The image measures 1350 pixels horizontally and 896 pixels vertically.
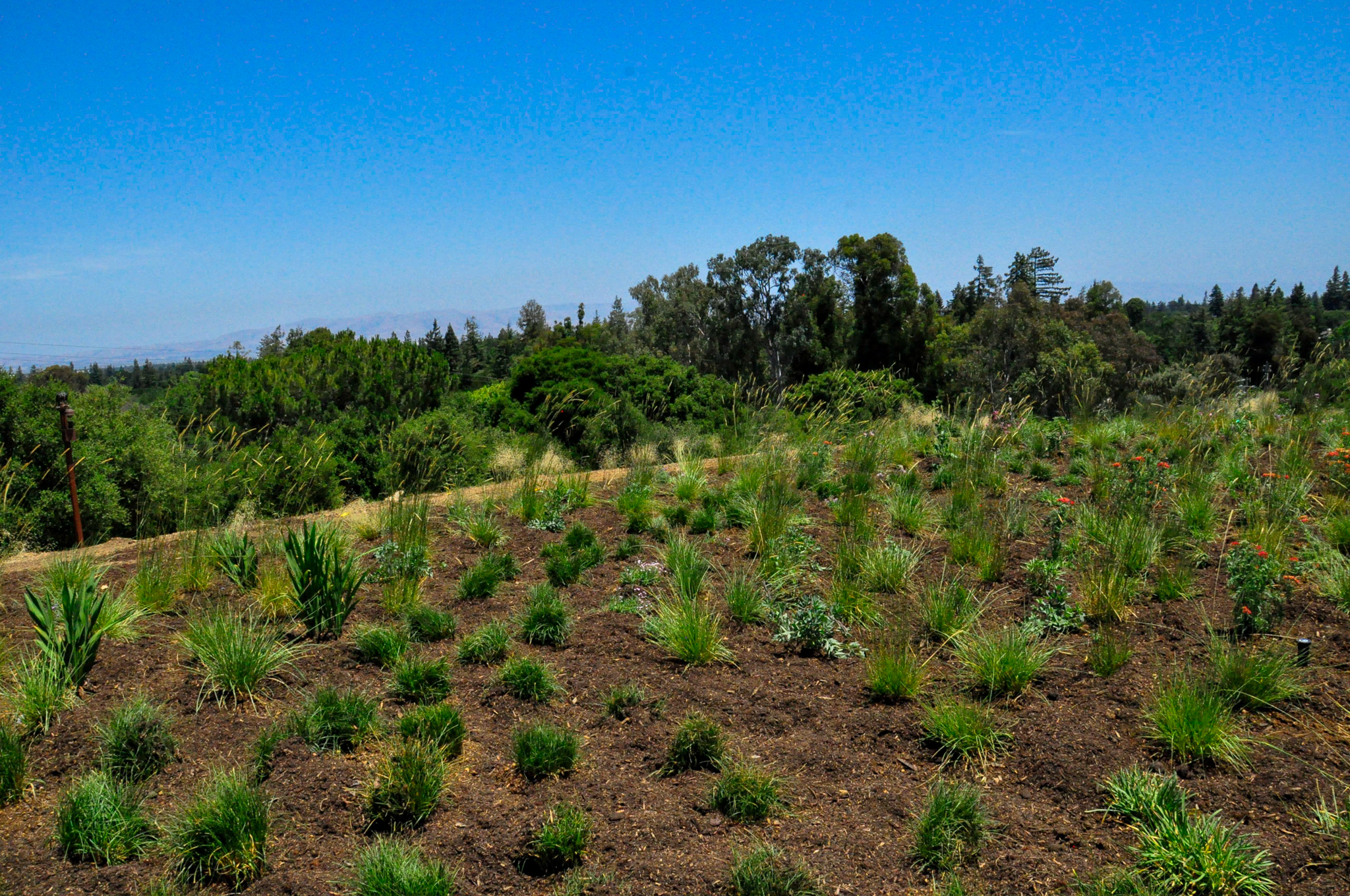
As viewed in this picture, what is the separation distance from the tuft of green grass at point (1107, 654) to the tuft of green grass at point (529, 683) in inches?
106

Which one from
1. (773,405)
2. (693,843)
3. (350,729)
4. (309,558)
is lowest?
(693,843)

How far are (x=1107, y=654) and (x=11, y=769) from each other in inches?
196

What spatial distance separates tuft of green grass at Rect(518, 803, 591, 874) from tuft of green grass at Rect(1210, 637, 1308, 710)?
282 centimetres

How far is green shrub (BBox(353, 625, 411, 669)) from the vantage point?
4.41 meters

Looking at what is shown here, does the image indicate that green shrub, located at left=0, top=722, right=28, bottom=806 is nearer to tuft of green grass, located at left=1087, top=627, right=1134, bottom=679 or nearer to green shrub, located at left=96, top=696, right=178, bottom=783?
green shrub, located at left=96, top=696, right=178, bottom=783

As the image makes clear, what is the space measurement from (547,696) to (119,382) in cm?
1130

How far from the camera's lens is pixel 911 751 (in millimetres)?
3609

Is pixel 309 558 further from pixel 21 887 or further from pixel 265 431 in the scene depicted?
pixel 265 431

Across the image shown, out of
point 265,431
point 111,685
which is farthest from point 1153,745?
point 265,431

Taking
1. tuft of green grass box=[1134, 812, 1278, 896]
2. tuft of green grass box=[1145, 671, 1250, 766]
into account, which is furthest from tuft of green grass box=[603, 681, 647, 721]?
tuft of green grass box=[1145, 671, 1250, 766]

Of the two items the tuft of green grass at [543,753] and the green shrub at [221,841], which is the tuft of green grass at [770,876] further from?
the green shrub at [221,841]

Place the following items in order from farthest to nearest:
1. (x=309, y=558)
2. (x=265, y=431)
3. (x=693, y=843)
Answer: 1. (x=265, y=431)
2. (x=309, y=558)
3. (x=693, y=843)

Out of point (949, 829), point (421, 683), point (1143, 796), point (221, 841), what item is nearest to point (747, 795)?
point (949, 829)

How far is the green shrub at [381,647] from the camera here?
4406 millimetres
